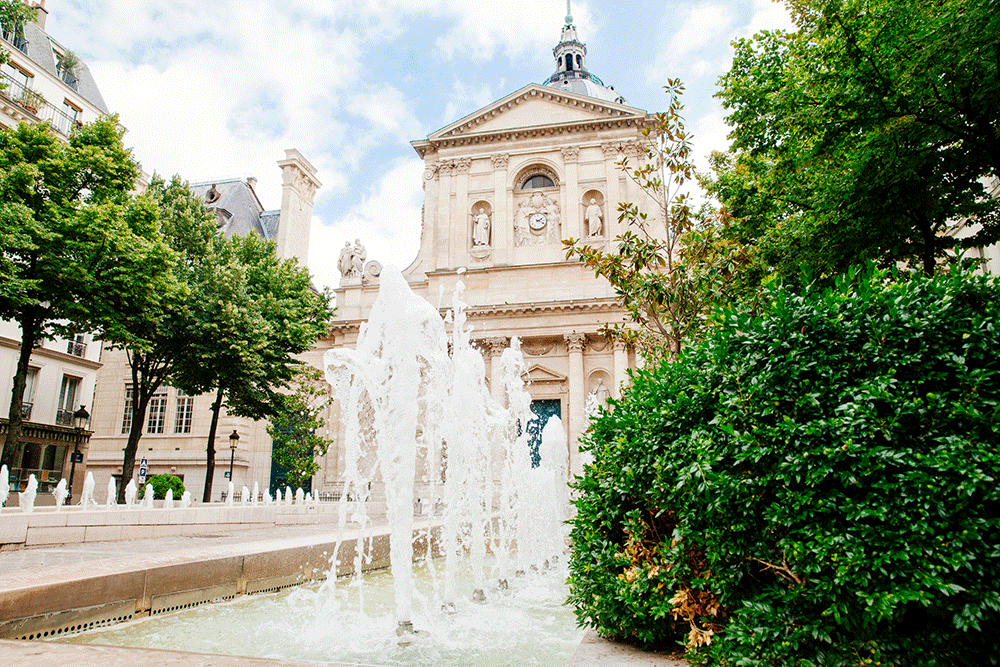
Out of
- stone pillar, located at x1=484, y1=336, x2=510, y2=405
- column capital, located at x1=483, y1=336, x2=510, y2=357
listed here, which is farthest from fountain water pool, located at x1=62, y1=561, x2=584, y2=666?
column capital, located at x1=483, y1=336, x2=510, y2=357

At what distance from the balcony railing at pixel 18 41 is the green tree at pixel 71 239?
12.1 m

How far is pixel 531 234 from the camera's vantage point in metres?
31.5

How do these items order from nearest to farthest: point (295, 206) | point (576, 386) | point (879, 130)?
point (879, 130), point (576, 386), point (295, 206)

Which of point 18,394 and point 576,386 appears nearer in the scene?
point 18,394

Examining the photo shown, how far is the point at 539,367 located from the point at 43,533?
2072cm

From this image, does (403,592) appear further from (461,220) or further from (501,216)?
(461,220)

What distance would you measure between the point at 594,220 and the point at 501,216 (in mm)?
4676

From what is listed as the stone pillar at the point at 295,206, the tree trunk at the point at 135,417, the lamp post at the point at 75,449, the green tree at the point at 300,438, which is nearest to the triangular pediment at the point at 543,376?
the green tree at the point at 300,438

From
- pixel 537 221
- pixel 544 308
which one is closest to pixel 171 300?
pixel 544 308

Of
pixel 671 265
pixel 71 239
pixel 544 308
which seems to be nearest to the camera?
pixel 671 265

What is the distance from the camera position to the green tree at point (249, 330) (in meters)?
20.6

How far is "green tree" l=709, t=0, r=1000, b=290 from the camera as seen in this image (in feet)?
28.1

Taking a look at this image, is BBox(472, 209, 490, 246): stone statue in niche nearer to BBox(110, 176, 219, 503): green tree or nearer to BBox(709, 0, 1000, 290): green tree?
BBox(110, 176, 219, 503): green tree

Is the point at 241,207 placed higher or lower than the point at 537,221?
higher
